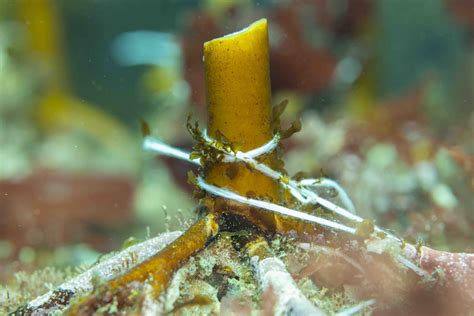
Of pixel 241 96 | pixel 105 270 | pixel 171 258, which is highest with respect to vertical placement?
pixel 241 96

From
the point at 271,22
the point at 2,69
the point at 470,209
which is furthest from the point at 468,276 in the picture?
the point at 2,69

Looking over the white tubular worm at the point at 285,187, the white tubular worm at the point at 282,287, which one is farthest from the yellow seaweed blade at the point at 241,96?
the white tubular worm at the point at 282,287

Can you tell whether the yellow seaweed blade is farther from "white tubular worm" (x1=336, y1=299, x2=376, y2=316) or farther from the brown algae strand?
"white tubular worm" (x1=336, y1=299, x2=376, y2=316)

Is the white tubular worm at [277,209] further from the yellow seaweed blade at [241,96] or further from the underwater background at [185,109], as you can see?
the underwater background at [185,109]

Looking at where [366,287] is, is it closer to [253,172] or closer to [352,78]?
[253,172]

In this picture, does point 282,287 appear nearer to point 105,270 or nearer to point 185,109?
point 105,270

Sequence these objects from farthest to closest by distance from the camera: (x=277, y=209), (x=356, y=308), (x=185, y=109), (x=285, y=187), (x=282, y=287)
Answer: (x=185, y=109) < (x=285, y=187) < (x=277, y=209) < (x=356, y=308) < (x=282, y=287)

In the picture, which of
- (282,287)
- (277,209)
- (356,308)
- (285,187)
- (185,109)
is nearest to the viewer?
(282,287)

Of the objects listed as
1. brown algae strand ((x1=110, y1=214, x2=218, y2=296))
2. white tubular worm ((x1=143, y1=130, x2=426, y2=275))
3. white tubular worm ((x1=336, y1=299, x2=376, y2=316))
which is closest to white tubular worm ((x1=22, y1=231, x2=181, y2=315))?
brown algae strand ((x1=110, y1=214, x2=218, y2=296))

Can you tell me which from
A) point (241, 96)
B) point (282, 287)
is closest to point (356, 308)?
point (282, 287)

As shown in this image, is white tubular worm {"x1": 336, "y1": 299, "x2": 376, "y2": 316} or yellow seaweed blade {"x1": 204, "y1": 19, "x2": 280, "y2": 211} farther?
yellow seaweed blade {"x1": 204, "y1": 19, "x2": 280, "y2": 211}
